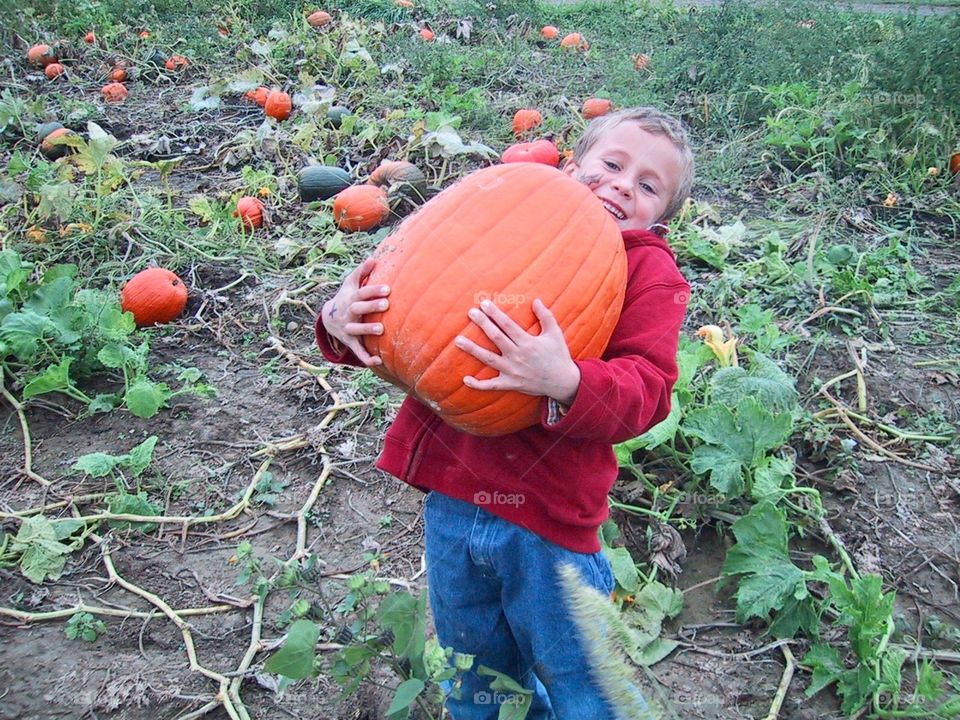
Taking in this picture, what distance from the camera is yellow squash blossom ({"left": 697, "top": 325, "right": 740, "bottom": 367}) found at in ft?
10.1

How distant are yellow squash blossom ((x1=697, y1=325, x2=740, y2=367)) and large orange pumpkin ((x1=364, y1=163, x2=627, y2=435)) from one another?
5.14ft

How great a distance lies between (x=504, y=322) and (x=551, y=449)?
346 mm

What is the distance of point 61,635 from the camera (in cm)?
241

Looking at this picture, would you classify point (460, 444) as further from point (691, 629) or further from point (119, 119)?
point (119, 119)

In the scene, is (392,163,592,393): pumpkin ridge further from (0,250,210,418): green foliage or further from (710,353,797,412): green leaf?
(0,250,210,418): green foliage

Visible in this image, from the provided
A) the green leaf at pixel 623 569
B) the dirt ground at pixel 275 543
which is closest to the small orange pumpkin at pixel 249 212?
the dirt ground at pixel 275 543

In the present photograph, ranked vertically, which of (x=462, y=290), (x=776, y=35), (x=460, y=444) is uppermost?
(x=462, y=290)

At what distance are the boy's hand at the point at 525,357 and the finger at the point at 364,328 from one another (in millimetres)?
163

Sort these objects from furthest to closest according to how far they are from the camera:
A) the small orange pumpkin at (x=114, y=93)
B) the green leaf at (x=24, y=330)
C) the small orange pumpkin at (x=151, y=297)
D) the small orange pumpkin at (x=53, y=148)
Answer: the small orange pumpkin at (x=114, y=93), the small orange pumpkin at (x=53, y=148), the small orange pumpkin at (x=151, y=297), the green leaf at (x=24, y=330)

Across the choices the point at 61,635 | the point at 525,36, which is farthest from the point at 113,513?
the point at 525,36

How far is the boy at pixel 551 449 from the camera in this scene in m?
1.48

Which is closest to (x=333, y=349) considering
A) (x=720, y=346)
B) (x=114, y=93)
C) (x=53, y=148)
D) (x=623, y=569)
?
(x=623, y=569)

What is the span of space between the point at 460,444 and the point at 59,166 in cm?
420

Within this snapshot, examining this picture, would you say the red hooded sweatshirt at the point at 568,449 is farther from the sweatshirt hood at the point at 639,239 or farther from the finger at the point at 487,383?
the finger at the point at 487,383
